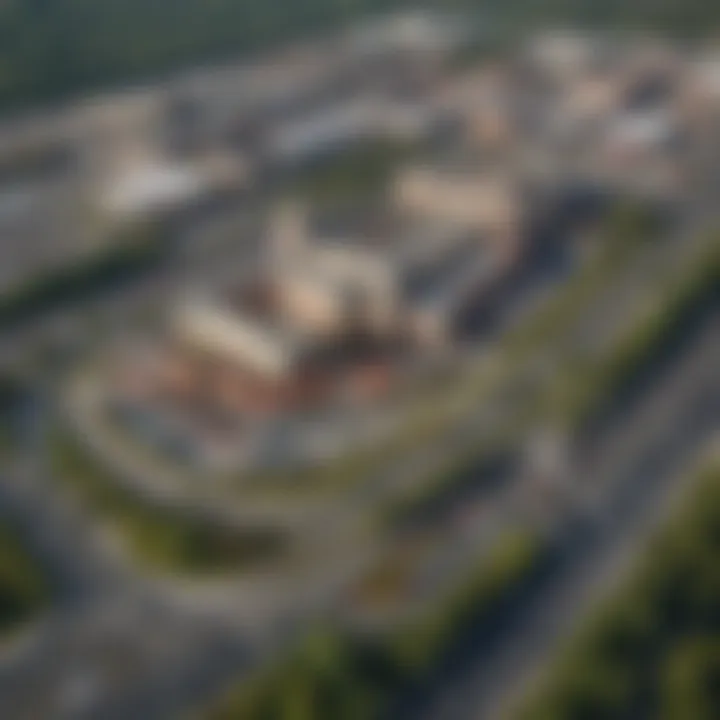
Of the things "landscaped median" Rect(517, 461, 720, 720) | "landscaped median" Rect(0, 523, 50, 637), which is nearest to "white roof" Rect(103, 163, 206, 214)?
"landscaped median" Rect(0, 523, 50, 637)

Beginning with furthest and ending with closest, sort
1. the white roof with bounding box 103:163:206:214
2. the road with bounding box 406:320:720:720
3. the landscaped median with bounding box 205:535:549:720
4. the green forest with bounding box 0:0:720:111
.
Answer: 1. the green forest with bounding box 0:0:720:111
2. the white roof with bounding box 103:163:206:214
3. the road with bounding box 406:320:720:720
4. the landscaped median with bounding box 205:535:549:720

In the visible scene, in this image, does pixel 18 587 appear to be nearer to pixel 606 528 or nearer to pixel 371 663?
pixel 371 663

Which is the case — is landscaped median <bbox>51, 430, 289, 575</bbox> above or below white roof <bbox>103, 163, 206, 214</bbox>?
below

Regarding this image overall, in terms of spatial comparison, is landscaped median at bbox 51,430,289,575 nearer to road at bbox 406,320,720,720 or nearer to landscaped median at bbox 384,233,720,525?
landscaped median at bbox 384,233,720,525

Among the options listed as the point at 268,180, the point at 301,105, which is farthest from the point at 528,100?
the point at 268,180

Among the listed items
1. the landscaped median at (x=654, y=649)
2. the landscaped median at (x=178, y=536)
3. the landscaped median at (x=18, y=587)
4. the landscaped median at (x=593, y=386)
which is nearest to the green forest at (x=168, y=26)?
the landscaped median at (x=593, y=386)

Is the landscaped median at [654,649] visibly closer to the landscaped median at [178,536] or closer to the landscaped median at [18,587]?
the landscaped median at [178,536]

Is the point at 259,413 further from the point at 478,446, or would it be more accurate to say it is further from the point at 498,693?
the point at 498,693
